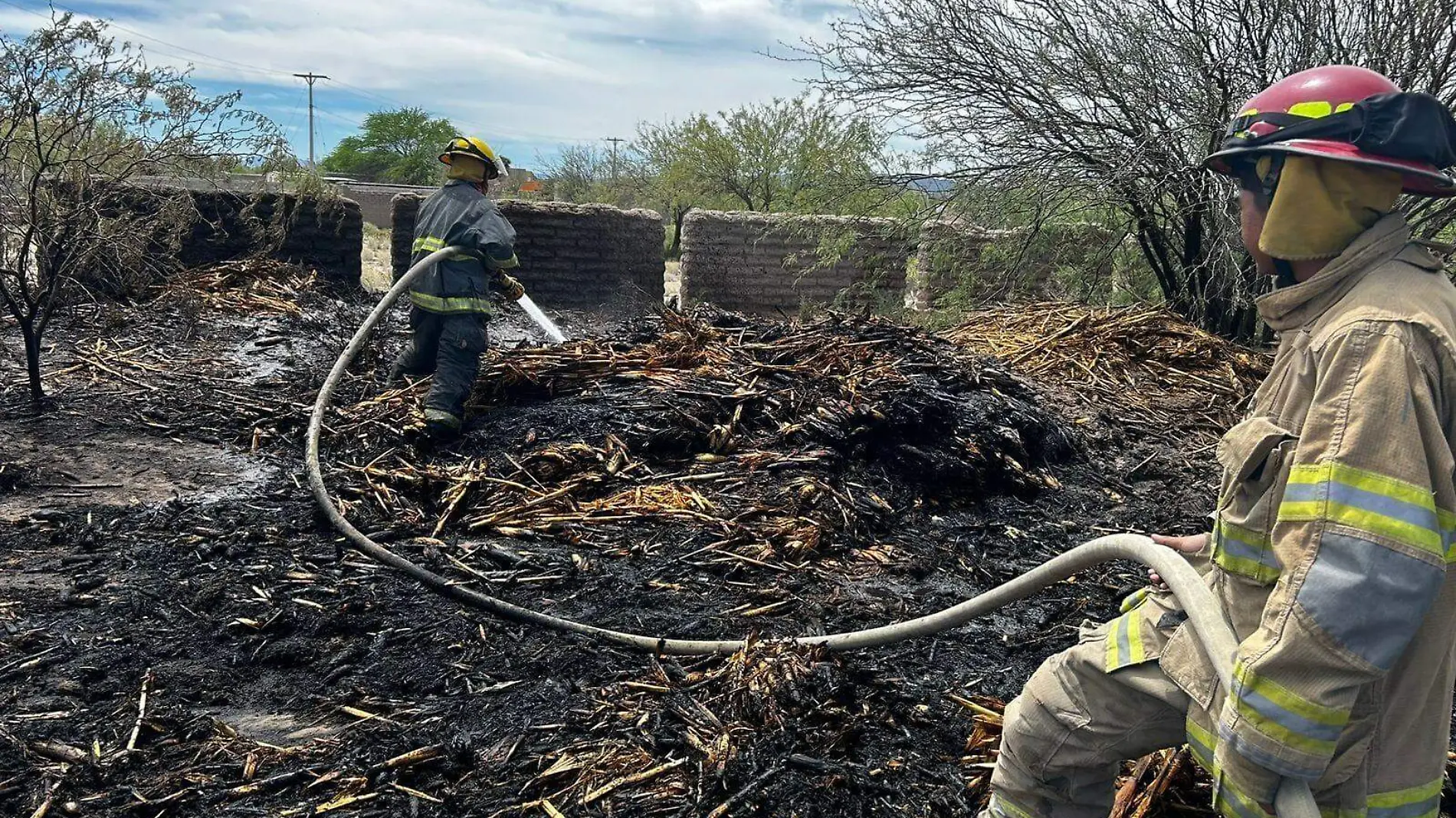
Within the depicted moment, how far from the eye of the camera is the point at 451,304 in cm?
629

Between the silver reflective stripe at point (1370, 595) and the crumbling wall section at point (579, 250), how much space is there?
31.8ft

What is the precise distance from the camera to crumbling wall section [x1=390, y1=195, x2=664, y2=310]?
10.5 metres

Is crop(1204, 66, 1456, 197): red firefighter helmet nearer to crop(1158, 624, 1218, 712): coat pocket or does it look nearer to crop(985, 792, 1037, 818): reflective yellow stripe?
crop(1158, 624, 1218, 712): coat pocket

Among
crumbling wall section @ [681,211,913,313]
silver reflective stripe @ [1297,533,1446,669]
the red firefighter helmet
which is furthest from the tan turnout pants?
crumbling wall section @ [681,211,913,313]

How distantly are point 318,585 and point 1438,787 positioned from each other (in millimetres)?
3729

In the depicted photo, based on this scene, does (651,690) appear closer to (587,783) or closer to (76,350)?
(587,783)

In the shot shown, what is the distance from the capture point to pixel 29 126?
6.43 metres

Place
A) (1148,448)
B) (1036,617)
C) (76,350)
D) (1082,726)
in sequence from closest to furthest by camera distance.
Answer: (1082,726) → (1036,617) → (1148,448) → (76,350)

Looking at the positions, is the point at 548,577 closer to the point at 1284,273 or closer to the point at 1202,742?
the point at 1202,742

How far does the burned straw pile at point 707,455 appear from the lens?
4488mm

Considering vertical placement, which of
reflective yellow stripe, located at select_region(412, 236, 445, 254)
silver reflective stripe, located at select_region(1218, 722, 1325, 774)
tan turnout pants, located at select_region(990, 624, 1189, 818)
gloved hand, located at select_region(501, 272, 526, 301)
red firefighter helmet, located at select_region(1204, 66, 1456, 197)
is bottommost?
tan turnout pants, located at select_region(990, 624, 1189, 818)

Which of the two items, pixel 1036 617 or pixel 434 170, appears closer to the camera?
pixel 1036 617

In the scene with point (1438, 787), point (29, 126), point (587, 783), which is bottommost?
point (587, 783)

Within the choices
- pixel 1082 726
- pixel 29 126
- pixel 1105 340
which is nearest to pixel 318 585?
pixel 1082 726
